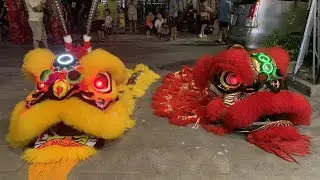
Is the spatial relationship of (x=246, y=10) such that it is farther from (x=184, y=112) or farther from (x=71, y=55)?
(x=71, y=55)

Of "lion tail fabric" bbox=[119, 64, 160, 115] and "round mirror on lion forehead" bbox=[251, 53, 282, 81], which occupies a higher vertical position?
"round mirror on lion forehead" bbox=[251, 53, 282, 81]

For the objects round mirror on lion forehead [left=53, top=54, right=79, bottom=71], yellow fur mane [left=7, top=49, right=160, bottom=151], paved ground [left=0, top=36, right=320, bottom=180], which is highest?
round mirror on lion forehead [left=53, top=54, right=79, bottom=71]

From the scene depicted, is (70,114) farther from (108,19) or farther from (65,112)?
(108,19)

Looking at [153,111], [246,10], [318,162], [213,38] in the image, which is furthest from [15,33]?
[318,162]

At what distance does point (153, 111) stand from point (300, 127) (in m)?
1.78

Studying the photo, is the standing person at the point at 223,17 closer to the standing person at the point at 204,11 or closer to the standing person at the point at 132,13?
the standing person at the point at 204,11

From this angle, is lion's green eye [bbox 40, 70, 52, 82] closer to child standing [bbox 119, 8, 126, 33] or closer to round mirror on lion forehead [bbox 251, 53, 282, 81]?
round mirror on lion forehead [bbox 251, 53, 282, 81]

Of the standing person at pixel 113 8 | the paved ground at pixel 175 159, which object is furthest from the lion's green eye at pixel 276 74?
the standing person at pixel 113 8

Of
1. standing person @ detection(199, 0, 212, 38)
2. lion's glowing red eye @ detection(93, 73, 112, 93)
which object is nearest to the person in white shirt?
standing person @ detection(199, 0, 212, 38)

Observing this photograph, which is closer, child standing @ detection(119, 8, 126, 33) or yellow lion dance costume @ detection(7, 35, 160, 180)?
yellow lion dance costume @ detection(7, 35, 160, 180)

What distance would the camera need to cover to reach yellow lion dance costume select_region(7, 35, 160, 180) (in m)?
3.51

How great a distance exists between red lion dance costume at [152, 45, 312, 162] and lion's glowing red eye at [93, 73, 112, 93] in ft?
3.21

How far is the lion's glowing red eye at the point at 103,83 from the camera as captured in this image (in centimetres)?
384

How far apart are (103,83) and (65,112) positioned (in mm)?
546
